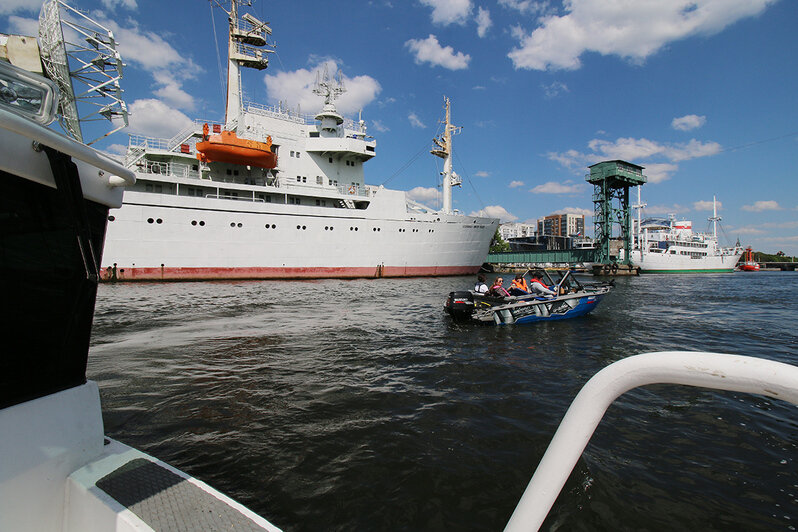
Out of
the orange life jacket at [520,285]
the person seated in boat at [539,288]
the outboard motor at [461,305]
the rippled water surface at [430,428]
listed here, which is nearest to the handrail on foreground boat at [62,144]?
the rippled water surface at [430,428]

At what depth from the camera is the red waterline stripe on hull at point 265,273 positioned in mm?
18734

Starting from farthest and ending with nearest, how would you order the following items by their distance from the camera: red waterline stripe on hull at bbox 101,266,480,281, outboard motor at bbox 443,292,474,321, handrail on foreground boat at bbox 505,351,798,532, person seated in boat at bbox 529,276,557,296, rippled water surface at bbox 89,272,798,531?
red waterline stripe on hull at bbox 101,266,480,281 < person seated in boat at bbox 529,276,557,296 < outboard motor at bbox 443,292,474,321 < rippled water surface at bbox 89,272,798,531 < handrail on foreground boat at bbox 505,351,798,532

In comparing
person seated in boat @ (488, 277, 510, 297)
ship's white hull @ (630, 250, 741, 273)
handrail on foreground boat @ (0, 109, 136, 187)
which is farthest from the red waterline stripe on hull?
ship's white hull @ (630, 250, 741, 273)

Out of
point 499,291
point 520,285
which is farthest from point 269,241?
point 520,285

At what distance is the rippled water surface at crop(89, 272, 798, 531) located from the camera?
277cm

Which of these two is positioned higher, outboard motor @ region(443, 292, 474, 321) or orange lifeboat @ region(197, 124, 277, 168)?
orange lifeboat @ region(197, 124, 277, 168)

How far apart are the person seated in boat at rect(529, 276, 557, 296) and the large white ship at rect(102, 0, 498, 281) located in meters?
14.4

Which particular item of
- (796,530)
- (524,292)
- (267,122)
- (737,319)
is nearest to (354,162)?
(267,122)

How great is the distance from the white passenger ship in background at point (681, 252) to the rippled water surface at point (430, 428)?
45.0 m

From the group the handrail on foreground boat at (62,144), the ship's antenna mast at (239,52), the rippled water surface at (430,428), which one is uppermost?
the ship's antenna mast at (239,52)

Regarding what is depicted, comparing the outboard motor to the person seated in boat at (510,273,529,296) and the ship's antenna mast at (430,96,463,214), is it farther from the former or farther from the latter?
the ship's antenna mast at (430,96,463,214)

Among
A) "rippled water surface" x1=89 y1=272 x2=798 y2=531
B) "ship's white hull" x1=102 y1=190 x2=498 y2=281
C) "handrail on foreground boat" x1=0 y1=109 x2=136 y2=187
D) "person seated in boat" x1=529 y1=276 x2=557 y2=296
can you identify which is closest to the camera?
"handrail on foreground boat" x1=0 y1=109 x2=136 y2=187

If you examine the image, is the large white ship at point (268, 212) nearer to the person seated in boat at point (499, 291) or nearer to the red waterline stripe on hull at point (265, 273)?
the red waterline stripe on hull at point (265, 273)

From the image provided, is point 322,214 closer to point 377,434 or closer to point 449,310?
point 449,310
